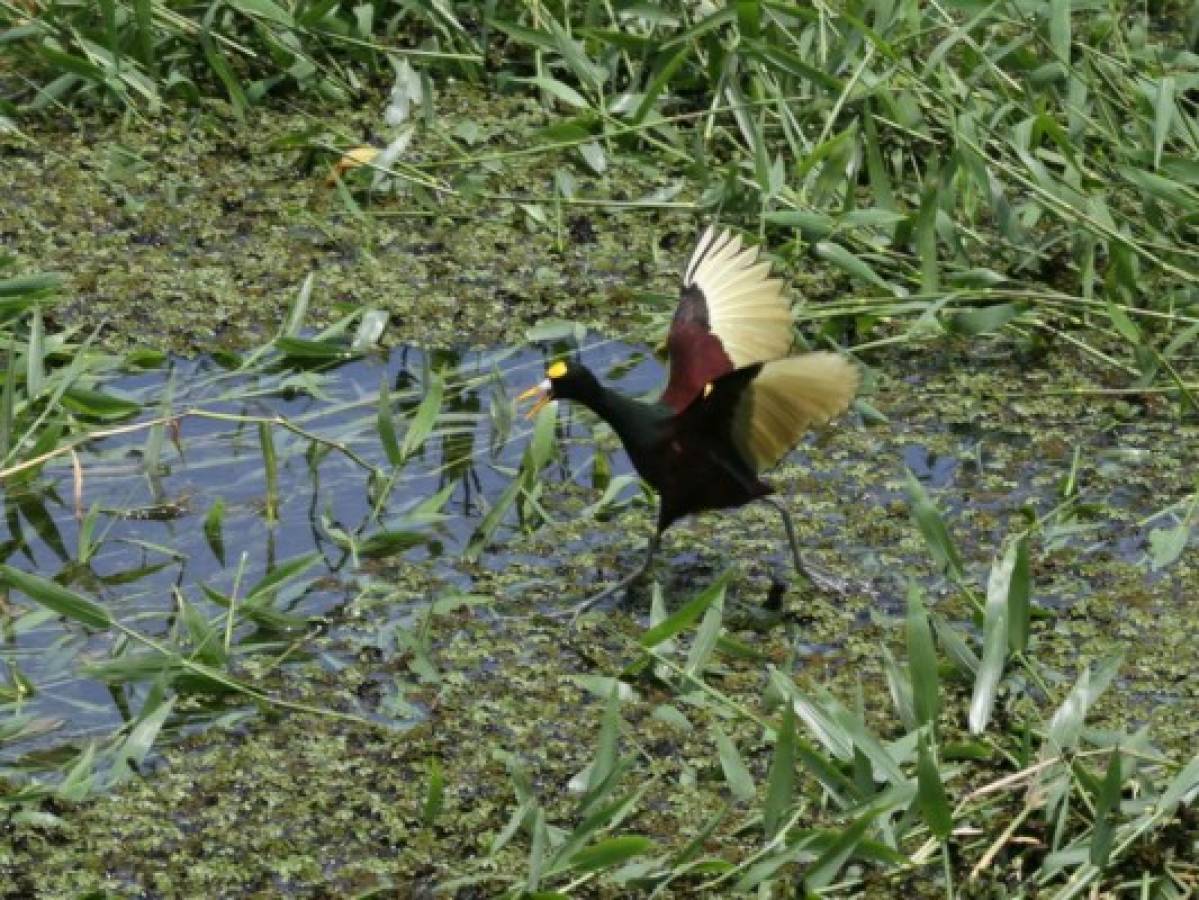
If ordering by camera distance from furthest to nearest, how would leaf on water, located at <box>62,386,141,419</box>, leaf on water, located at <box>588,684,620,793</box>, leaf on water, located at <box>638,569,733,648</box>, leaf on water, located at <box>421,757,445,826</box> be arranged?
leaf on water, located at <box>62,386,141,419</box>
leaf on water, located at <box>638,569,733,648</box>
leaf on water, located at <box>421,757,445,826</box>
leaf on water, located at <box>588,684,620,793</box>

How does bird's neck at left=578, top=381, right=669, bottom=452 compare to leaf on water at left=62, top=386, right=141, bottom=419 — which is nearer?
bird's neck at left=578, top=381, right=669, bottom=452

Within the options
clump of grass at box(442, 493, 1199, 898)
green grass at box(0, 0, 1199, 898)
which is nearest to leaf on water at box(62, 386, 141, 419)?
green grass at box(0, 0, 1199, 898)

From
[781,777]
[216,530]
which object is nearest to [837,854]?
[781,777]

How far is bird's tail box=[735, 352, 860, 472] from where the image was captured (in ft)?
14.2

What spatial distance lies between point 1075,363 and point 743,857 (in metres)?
2.03

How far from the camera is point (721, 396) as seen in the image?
4480 millimetres

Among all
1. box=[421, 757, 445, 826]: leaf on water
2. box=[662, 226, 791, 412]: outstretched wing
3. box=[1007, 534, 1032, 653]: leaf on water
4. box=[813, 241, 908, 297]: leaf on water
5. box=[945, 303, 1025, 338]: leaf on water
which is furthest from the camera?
box=[813, 241, 908, 297]: leaf on water

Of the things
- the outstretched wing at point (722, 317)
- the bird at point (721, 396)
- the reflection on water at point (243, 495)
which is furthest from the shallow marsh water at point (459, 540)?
the outstretched wing at point (722, 317)

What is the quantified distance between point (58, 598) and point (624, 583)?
39.9 inches

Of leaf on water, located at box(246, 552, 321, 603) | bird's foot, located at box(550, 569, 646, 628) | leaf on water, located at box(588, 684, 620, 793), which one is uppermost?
leaf on water, located at box(588, 684, 620, 793)

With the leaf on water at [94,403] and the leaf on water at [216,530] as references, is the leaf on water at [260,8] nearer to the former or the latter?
the leaf on water at [94,403]

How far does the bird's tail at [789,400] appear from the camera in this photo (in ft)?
14.2

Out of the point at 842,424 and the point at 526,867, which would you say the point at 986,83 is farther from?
the point at 526,867

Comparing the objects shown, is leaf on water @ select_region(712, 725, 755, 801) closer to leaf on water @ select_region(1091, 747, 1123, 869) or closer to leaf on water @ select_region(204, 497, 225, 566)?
leaf on water @ select_region(1091, 747, 1123, 869)
